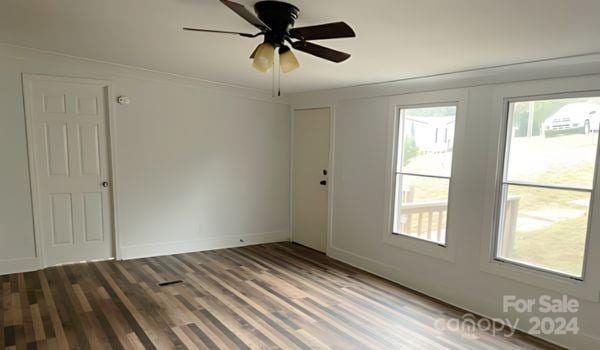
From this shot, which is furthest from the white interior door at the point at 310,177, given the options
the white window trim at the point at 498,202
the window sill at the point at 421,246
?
the white window trim at the point at 498,202

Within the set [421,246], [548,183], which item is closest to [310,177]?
[421,246]

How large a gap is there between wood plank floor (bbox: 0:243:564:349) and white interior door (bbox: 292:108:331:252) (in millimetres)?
952

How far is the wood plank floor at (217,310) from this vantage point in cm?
270

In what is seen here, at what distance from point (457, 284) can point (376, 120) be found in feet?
6.67

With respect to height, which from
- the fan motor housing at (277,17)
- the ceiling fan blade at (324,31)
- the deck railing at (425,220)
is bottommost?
the deck railing at (425,220)

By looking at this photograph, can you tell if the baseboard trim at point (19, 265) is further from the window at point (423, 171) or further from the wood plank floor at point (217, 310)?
the window at point (423, 171)

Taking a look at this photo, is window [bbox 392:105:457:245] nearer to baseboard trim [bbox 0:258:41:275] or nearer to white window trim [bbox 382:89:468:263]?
white window trim [bbox 382:89:468:263]

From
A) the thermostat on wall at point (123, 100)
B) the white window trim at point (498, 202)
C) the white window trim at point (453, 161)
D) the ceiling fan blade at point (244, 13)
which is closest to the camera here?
the ceiling fan blade at point (244, 13)

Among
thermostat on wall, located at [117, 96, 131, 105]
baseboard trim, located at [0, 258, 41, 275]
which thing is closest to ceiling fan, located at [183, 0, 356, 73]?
thermostat on wall, located at [117, 96, 131, 105]

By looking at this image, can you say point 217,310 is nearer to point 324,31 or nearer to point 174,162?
point 174,162

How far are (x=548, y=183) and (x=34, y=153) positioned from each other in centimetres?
515

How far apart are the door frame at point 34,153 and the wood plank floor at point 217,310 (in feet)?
1.05

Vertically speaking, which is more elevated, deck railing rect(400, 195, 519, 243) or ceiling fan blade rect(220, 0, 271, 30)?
ceiling fan blade rect(220, 0, 271, 30)

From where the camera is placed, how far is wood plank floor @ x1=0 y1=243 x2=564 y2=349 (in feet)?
8.86
